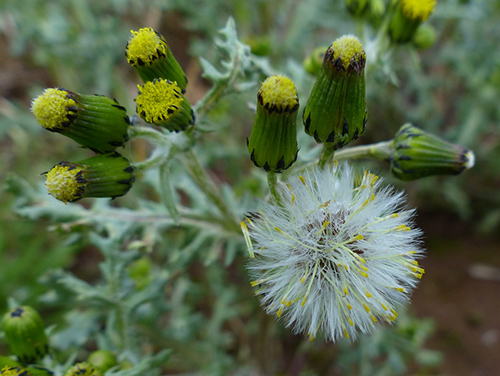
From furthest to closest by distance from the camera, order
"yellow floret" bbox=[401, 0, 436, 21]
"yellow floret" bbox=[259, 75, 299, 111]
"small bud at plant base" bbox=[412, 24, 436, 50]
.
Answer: "small bud at plant base" bbox=[412, 24, 436, 50] < "yellow floret" bbox=[401, 0, 436, 21] < "yellow floret" bbox=[259, 75, 299, 111]

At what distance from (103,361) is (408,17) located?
2117 millimetres

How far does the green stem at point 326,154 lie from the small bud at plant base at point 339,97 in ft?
0.06

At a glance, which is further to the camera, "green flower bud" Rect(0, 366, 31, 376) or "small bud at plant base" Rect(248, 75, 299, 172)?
"green flower bud" Rect(0, 366, 31, 376)

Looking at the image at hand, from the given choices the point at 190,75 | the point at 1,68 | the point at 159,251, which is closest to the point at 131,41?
the point at 159,251

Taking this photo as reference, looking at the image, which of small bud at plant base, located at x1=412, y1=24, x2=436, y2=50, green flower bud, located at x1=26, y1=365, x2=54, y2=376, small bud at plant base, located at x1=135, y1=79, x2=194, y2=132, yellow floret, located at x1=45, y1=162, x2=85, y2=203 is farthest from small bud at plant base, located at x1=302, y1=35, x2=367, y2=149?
→ green flower bud, located at x1=26, y1=365, x2=54, y2=376

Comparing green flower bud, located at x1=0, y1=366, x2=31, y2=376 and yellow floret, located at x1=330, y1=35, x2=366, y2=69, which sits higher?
yellow floret, located at x1=330, y1=35, x2=366, y2=69

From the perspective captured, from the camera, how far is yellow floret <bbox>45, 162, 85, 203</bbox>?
155 centimetres

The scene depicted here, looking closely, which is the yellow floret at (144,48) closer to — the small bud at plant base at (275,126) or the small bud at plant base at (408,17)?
the small bud at plant base at (275,126)

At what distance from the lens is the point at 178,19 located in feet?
17.6

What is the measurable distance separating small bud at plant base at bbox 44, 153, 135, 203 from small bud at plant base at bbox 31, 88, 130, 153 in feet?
0.22

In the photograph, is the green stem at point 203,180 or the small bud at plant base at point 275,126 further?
the green stem at point 203,180

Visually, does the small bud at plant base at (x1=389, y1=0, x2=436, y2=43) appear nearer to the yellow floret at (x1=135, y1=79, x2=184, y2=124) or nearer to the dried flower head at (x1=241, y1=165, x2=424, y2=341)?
the dried flower head at (x1=241, y1=165, x2=424, y2=341)

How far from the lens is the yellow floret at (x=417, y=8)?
216 centimetres

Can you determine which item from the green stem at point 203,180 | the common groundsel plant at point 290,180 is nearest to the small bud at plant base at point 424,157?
the common groundsel plant at point 290,180
